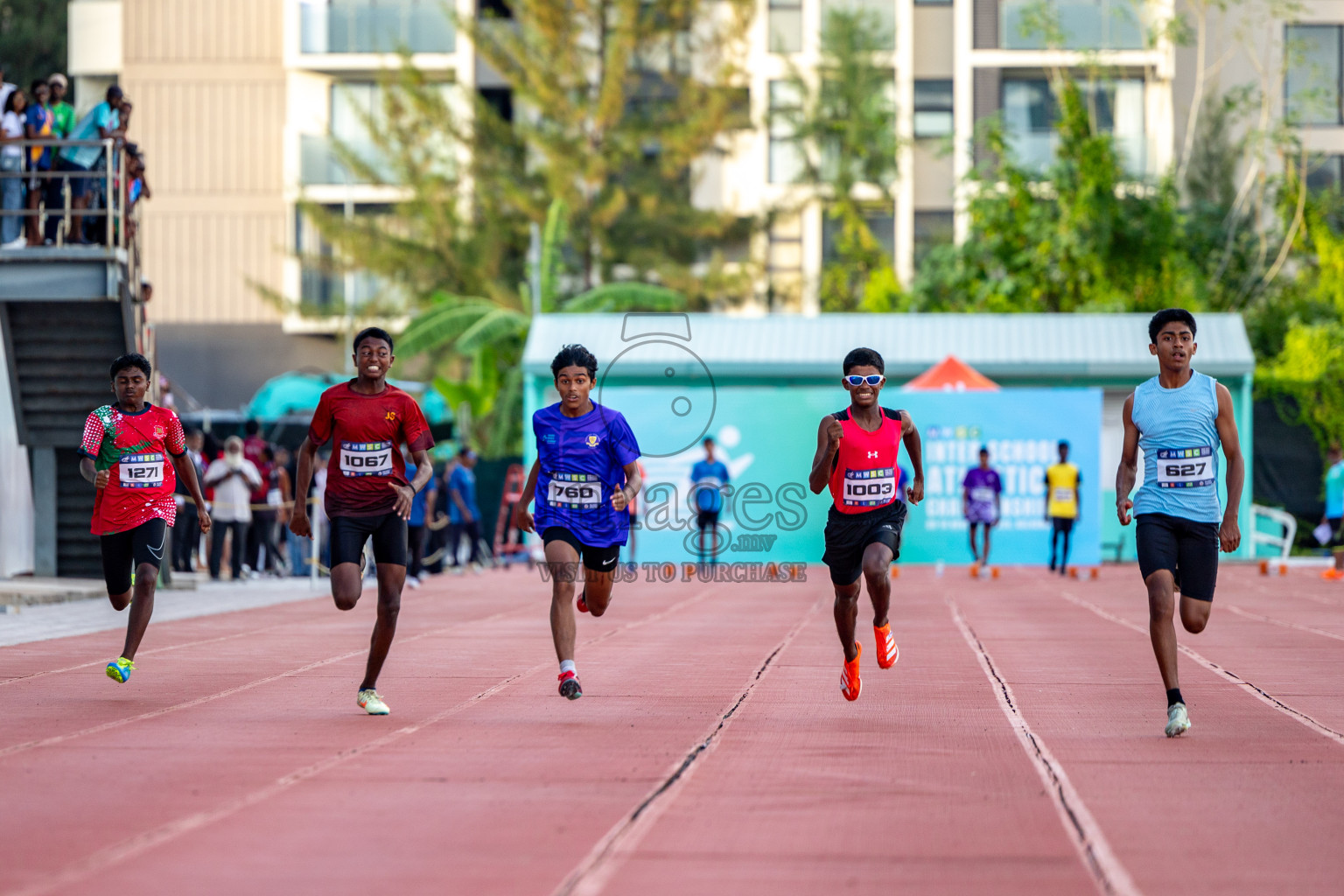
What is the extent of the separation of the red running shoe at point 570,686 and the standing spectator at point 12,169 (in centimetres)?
1132

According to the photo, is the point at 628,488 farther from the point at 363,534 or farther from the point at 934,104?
the point at 934,104

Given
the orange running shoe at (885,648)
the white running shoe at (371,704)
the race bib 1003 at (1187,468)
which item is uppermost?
the race bib 1003 at (1187,468)

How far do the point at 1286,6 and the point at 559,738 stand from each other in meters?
33.8

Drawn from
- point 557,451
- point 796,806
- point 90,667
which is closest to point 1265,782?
point 796,806

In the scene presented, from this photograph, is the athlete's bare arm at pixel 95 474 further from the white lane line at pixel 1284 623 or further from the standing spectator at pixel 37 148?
the white lane line at pixel 1284 623

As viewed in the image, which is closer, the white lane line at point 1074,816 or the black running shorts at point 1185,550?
the white lane line at point 1074,816

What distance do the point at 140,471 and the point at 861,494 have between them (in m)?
4.22

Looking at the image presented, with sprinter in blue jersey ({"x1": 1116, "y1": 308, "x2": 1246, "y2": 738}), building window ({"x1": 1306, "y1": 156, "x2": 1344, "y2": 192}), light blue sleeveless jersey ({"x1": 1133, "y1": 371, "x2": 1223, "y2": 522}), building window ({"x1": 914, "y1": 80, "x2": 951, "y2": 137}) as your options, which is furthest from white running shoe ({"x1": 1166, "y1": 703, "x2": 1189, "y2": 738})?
building window ({"x1": 914, "y1": 80, "x2": 951, "y2": 137})

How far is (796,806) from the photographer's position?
21.1ft

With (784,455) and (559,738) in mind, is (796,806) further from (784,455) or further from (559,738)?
(784,455)

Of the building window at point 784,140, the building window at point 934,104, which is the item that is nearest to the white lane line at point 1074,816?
the building window at point 784,140

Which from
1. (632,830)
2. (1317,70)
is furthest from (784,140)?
(632,830)

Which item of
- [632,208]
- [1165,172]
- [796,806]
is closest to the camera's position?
[796,806]

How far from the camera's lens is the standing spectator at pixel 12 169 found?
59.6ft
